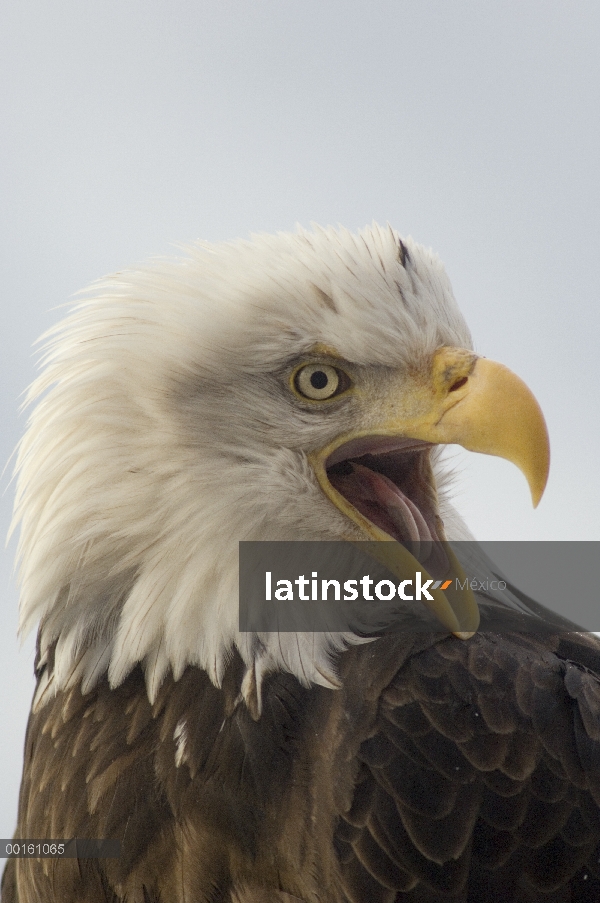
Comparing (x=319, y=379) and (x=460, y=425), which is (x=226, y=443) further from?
(x=460, y=425)

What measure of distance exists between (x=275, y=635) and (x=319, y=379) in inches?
21.7

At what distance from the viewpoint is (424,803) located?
1646mm

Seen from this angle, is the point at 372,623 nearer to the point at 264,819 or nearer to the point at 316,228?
the point at 264,819

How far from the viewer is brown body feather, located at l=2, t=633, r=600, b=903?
1.64 m

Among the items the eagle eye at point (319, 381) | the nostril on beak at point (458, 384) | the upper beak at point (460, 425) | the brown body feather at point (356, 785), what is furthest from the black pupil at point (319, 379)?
the brown body feather at point (356, 785)

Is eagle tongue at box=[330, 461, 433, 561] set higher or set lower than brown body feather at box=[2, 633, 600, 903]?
higher

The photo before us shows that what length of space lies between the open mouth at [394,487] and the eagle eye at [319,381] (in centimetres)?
12

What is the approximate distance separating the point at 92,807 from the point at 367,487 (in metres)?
0.88

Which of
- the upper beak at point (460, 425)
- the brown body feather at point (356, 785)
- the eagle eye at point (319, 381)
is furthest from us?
the eagle eye at point (319, 381)

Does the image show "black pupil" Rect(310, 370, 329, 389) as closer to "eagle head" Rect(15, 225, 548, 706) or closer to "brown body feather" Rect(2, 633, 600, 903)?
"eagle head" Rect(15, 225, 548, 706)

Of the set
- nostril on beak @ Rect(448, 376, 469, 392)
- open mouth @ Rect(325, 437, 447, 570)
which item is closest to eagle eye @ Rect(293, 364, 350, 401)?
open mouth @ Rect(325, 437, 447, 570)

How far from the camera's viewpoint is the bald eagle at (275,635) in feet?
5.48

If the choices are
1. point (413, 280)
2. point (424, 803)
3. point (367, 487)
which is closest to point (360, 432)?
point (367, 487)

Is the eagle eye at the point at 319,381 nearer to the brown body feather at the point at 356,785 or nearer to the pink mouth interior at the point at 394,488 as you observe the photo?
the pink mouth interior at the point at 394,488
